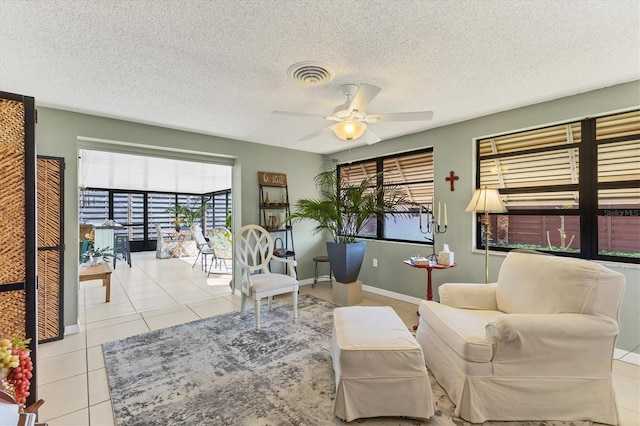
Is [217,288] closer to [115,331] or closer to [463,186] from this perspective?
[115,331]

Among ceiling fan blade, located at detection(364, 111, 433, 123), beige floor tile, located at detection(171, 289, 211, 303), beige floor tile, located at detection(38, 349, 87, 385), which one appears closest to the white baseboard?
beige floor tile, located at detection(38, 349, 87, 385)

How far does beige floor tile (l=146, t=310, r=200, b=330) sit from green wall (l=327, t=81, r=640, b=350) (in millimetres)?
2583

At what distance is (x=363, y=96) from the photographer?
2084 mm

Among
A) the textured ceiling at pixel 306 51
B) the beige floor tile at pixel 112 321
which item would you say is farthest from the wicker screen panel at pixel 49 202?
the beige floor tile at pixel 112 321

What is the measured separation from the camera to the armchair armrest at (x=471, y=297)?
7.82ft

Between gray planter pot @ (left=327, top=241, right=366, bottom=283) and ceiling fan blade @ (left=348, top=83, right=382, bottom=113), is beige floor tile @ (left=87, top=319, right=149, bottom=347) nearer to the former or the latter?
gray planter pot @ (left=327, top=241, right=366, bottom=283)

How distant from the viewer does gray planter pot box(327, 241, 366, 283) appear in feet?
12.4

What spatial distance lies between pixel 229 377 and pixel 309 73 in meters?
2.38

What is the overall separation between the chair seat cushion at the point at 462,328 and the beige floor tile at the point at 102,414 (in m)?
2.16

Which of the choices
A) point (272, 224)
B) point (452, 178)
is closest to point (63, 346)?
point (272, 224)

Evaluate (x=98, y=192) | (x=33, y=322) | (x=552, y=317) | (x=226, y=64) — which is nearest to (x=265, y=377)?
(x=33, y=322)

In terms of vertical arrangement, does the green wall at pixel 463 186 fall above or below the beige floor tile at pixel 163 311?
above

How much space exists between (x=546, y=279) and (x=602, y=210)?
49.4 inches

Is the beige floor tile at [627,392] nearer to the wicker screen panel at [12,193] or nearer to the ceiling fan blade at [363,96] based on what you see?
the ceiling fan blade at [363,96]
